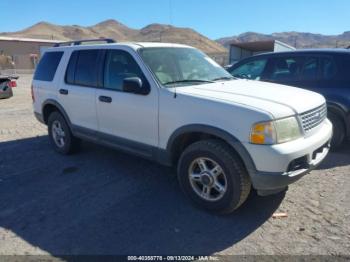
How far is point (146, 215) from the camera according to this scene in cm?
381

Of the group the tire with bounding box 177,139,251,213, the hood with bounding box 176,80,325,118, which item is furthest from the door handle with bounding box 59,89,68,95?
the tire with bounding box 177,139,251,213

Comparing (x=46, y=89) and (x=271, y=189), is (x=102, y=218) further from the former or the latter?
(x=46, y=89)

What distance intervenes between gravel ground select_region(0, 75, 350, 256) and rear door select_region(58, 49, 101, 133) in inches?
29.0

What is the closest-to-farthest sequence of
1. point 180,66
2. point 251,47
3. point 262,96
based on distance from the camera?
point 262,96 < point 180,66 < point 251,47

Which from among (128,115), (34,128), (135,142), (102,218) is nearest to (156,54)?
(128,115)

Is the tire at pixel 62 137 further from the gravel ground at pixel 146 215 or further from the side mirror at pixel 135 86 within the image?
the side mirror at pixel 135 86

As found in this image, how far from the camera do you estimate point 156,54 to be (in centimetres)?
454

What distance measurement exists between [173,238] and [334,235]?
1.58m

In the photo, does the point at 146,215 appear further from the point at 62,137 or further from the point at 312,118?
the point at 62,137

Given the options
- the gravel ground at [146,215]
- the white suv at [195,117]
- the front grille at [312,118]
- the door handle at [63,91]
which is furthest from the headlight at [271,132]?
the door handle at [63,91]

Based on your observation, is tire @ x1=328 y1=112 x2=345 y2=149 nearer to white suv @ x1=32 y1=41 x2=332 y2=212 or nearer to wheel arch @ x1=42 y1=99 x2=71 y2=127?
white suv @ x1=32 y1=41 x2=332 y2=212

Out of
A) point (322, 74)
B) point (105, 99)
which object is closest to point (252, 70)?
point (322, 74)

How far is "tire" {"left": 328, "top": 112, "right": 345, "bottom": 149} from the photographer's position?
5633mm

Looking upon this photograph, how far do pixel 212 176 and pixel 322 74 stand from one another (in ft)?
10.9
